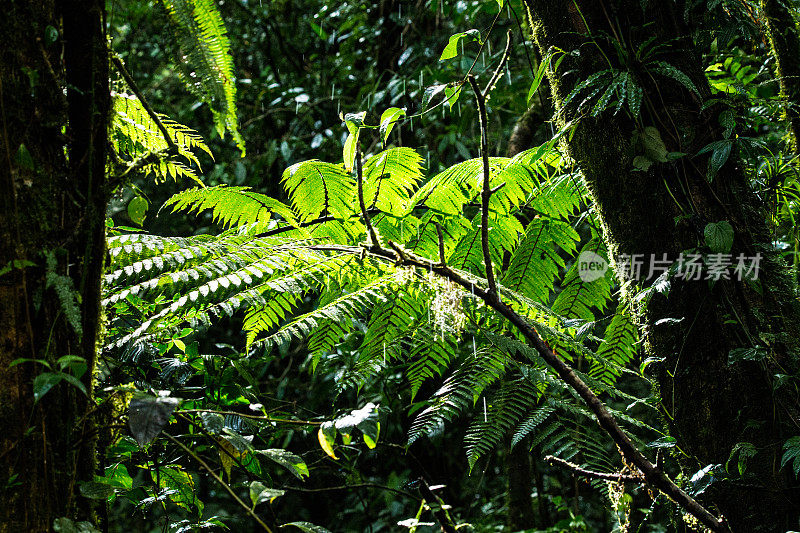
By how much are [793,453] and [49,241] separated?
139 cm

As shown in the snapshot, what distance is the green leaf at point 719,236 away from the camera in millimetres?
1344

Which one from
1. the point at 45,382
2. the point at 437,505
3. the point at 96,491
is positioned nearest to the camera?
the point at 45,382

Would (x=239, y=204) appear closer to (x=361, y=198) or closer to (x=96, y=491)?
(x=361, y=198)

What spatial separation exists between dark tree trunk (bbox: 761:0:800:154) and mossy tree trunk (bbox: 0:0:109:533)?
Answer: 6.61 feet

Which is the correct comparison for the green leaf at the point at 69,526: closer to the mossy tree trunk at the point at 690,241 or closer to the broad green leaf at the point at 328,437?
the broad green leaf at the point at 328,437

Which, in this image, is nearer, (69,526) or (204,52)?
(69,526)

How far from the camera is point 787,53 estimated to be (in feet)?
6.85

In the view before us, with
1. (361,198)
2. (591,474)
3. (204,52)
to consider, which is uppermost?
(204,52)

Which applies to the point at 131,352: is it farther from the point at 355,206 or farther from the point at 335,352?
the point at 335,352

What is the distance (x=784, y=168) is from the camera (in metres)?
1.79

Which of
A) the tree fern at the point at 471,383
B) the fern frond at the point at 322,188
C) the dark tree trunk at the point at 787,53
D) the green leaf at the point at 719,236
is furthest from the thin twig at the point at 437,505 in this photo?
the dark tree trunk at the point at 787,53

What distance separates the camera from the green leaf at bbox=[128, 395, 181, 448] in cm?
89

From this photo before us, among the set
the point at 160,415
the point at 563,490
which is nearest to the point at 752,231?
the point at 160,415

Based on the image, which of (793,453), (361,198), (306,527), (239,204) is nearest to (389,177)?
(239,204)
